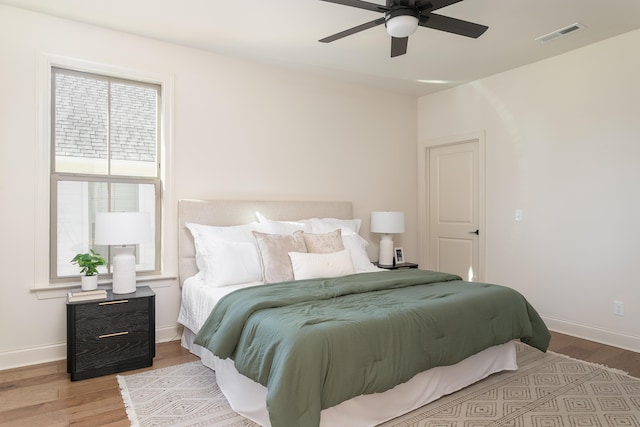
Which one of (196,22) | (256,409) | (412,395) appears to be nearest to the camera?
(256,409)

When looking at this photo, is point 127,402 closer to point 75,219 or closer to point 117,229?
point 117,229

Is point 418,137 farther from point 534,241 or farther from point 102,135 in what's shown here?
point 102,135

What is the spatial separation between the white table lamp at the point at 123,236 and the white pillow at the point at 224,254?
0.51 meters

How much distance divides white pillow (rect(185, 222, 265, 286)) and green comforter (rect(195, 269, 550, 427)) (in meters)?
0.54

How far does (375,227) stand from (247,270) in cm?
195

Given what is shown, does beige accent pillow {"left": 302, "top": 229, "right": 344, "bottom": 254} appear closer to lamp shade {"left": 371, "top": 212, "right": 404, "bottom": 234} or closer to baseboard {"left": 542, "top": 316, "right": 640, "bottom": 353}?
lamp shade {"left": 371, "top": 212, "right": 404, "bottom": 234}

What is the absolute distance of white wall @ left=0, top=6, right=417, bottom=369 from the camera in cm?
Result: 311

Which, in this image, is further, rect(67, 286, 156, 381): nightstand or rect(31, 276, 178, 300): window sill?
rect(31, 276, 178, 300): window sill

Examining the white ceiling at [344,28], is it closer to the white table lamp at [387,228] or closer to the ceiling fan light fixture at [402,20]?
the ceiling fan light fixture at [402,20]

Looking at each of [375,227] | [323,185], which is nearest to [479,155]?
[375,227]

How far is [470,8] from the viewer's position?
3.09 m

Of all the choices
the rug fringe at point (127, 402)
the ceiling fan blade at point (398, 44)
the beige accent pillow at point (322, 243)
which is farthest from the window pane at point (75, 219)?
the ceiling fan blade at point (398, 44)

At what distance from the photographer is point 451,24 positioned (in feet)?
8.59

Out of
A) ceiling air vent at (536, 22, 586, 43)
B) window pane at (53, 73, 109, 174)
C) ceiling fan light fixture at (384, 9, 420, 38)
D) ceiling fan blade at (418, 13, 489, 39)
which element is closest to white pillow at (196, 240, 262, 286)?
window pane at (53, 73, 109, 174)
